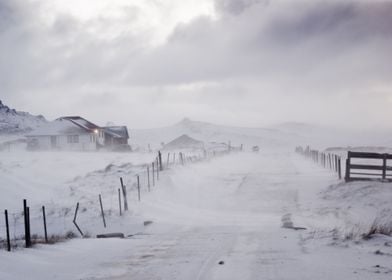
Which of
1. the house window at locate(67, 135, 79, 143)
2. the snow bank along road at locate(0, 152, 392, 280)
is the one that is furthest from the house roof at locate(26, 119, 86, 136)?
the snow bank along road at locate(0, 152, 392, 280)

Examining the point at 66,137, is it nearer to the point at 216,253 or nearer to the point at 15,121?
the point at 216,253

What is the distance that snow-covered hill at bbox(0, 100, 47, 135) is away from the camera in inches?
4343

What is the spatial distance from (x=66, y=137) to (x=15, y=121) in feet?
214

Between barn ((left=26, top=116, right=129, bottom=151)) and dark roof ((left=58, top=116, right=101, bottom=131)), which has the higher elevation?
dark roof ((left=58, top=116, right=101, bottom=131))

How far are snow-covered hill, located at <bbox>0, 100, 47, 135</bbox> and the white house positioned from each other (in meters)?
42.9

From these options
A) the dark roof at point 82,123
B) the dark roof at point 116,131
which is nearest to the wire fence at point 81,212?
the dark roof at point 82,123

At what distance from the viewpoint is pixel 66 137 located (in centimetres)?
6731

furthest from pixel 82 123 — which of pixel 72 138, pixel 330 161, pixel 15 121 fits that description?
pixel 15 121

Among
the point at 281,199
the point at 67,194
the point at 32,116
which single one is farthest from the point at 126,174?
the point at 32,116

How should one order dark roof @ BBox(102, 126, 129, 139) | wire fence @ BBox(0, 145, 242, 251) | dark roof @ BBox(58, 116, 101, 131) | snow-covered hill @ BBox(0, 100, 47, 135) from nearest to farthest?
wire fence @ BBox(0, 145, 242, 251) < dark roof @ BBox(58, 116, 101, 131) < dark roof @ BBox(102, 126, 129, 139) < snow-covered hill @ BBox(0, 100, 47, 135)

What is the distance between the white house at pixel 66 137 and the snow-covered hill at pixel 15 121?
4293 cm

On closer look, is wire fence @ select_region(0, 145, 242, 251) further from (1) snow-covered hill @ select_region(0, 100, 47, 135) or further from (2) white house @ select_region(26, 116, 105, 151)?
(1) snow-covered hill @ select_region(0, 100, 47, 135)

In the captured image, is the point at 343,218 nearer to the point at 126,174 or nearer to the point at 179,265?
the point at 179,265

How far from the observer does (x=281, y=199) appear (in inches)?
793
